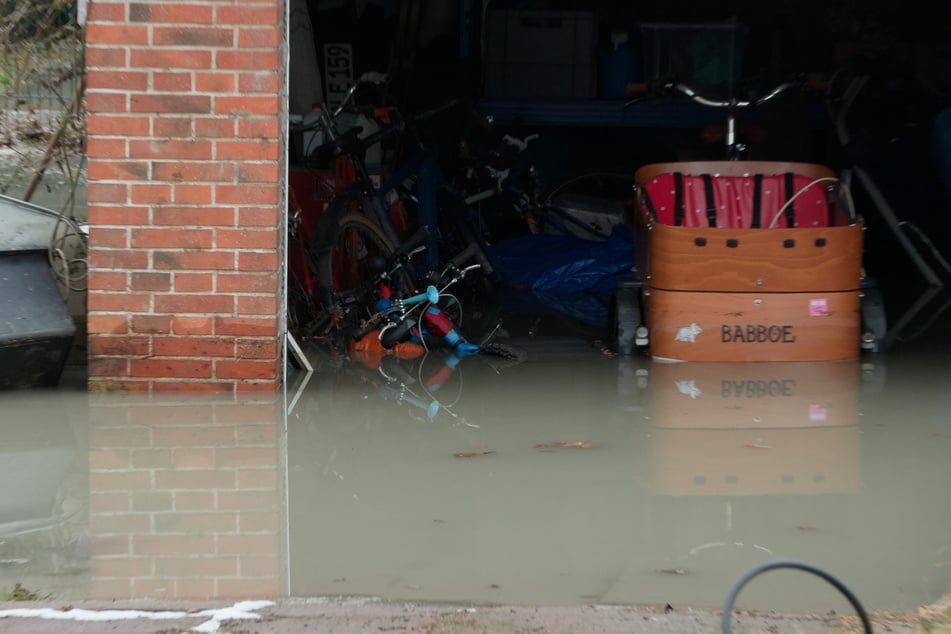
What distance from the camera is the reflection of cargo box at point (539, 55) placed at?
923 centimetres

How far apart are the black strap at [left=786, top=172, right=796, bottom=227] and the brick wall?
9.20ft

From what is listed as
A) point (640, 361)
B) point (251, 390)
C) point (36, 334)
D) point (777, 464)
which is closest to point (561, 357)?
point (640, 361)

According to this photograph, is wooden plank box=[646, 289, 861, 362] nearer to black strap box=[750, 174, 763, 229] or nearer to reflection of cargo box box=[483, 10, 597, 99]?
black strap box=[750, 174, 763, 229]

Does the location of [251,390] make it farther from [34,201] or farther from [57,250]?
[34,201]

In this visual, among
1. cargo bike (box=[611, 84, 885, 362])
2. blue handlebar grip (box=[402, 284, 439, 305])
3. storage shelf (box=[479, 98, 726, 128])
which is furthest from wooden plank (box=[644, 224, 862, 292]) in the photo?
storage shelf (box=[479, 98, 726, 128])

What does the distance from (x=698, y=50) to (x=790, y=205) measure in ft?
11.6

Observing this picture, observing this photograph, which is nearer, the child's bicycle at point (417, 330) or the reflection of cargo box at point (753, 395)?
the reflection of cargo box at point (753, 395)

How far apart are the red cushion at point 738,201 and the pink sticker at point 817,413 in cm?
153

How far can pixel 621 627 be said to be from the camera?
2.29m

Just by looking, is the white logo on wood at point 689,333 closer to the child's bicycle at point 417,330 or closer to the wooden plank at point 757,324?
the wooden plank at point 757,324

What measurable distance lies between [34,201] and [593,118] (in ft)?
16.0

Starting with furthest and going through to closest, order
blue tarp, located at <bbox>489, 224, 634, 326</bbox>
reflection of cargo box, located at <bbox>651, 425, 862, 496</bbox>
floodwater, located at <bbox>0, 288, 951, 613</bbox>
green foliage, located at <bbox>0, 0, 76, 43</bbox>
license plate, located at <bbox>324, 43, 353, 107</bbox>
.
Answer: license plate, located at <bbox>324, 43, 353, 107</bbox> < blue tarp, located at <bbox>489, 224, 634, 326</bbox> < green foliage, located at <bbox>0, 0, 76, 43</bbox> < reflection of cargo box, located at <bbox>651, 425, 862, 496</bbox> < floodwater, located at <bbox>0, 288, 951, 613</bbox>

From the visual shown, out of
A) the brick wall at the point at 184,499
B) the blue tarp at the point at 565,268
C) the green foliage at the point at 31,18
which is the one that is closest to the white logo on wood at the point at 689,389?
the brick wall at the point at 184,499

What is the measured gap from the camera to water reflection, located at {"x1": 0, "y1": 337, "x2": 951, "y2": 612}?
2619 millimetres
